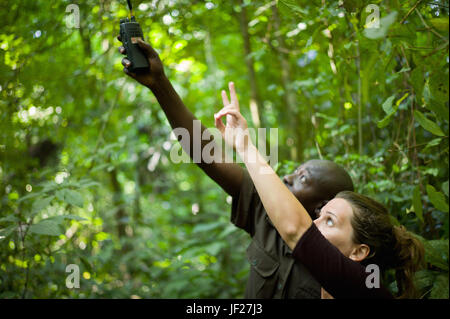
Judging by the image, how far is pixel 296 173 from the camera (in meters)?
1.68

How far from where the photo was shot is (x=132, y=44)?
123 cm

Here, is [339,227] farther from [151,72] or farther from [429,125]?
[151,72]

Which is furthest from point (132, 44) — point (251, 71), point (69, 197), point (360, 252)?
point (251, 71)

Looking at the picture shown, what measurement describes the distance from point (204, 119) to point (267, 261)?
79.1 inches

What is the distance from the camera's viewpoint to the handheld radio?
123 cm

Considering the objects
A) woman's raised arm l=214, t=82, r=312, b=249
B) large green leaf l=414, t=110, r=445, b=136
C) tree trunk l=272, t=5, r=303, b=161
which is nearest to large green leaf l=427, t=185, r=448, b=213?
large green leaf l=414, t=110, r=445, b=136

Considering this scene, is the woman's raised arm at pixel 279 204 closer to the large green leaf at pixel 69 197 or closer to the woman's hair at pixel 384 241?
the woman's hair at pixel 384 241

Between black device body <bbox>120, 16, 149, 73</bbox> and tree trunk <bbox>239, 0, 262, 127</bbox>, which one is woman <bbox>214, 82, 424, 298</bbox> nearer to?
black device body <bbox>120, 16, 149, 73</bbox>

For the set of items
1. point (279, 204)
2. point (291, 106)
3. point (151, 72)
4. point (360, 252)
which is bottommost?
point (291, 106)

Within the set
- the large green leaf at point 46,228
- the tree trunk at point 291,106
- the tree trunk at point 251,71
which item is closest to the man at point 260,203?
the large green leaf at point 46,228

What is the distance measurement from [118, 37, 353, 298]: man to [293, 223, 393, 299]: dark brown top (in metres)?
0.23

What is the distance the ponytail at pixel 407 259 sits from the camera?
1.36 m

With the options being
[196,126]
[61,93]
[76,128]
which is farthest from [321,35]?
[76,128]
